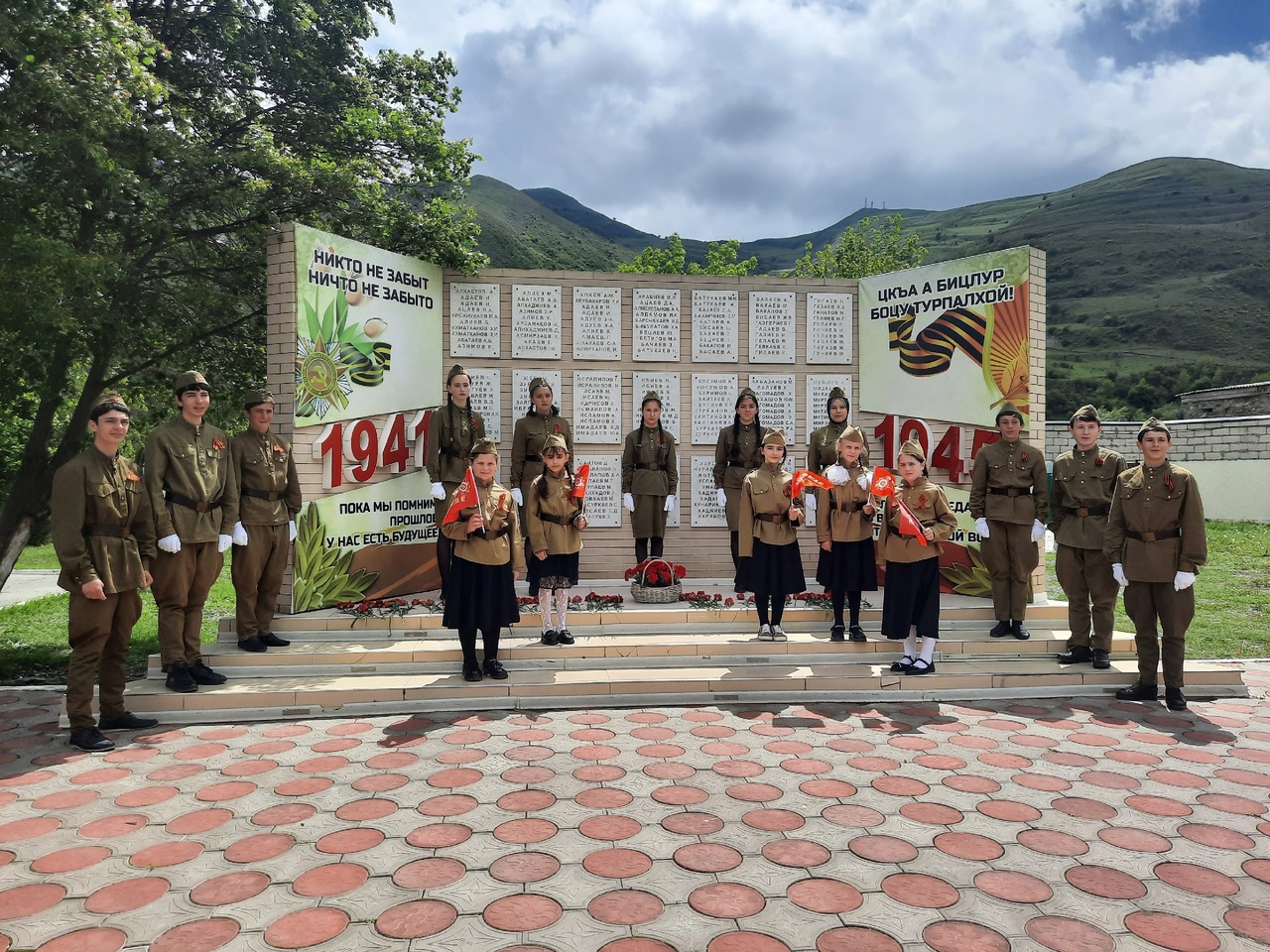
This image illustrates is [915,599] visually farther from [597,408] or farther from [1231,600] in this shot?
[1231,600]

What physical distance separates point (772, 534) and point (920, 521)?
112cm

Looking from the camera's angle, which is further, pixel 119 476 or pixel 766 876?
pixel 119 476

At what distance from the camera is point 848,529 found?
6.04m

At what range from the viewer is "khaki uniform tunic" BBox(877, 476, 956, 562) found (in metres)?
5.44

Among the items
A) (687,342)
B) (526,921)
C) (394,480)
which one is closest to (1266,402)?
(687,342)

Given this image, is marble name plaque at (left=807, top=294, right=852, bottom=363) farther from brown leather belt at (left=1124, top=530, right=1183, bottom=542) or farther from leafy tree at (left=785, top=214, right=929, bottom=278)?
leafy tree at (left=785, top=214, right=929, bottom=278)

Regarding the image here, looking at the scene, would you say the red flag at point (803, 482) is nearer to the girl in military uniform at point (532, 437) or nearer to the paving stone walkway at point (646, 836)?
the paving stone walkway at point (646, 836)

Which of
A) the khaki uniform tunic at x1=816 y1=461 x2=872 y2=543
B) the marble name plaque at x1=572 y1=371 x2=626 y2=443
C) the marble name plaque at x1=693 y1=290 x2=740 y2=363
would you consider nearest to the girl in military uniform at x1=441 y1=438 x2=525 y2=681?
the khaki uniform tunic at x1=816 y1=461 x2=872 y2=543

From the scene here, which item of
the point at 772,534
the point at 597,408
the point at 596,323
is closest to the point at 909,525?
the point at 772,534

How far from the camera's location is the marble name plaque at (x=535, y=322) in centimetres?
816

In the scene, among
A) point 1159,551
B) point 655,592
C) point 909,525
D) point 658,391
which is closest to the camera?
point 1159,551

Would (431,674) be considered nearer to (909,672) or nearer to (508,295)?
(909,672)

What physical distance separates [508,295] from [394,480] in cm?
239

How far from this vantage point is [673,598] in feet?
23.0
